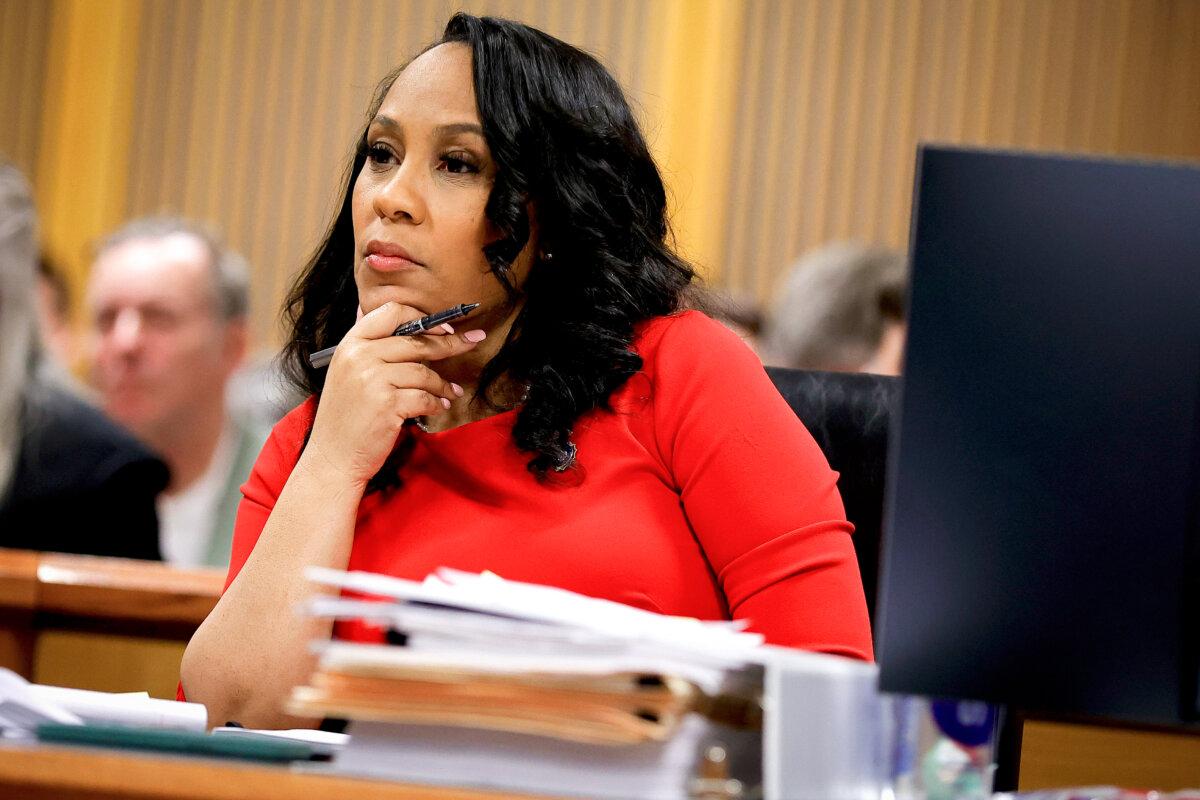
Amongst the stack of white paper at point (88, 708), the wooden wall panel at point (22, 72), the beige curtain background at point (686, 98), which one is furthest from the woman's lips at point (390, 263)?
the wooden wall panel at point (22, 72)

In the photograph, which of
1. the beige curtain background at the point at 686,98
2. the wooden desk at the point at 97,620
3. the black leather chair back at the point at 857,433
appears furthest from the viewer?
the beige curtain background at the point at 686,98

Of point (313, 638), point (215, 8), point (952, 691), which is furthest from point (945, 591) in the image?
point (215, 8)

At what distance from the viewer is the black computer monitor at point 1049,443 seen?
A: 0.71 metres

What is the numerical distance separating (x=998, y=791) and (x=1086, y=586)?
0.51m

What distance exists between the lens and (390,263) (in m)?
1.30

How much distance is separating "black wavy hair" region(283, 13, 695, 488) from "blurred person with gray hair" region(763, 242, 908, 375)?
1.43 meters

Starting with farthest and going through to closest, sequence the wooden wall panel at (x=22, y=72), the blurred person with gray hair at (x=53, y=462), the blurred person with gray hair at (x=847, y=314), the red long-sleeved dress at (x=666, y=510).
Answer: the wooden wall panel at (x=22, y=72) → the blurred person with gray hair at (x=847, y=314) → the blurred person with gray hair at (x=53, y=462) → the red long-sleeved dress at (x=666, y=510)

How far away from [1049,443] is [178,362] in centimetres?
266

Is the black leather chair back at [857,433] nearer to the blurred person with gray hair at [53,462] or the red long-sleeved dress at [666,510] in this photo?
the red long-sleeved dress at [666,510]

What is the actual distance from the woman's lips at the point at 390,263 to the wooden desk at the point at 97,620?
1.91ft

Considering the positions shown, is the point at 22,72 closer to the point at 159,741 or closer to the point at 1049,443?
the point at 159,741

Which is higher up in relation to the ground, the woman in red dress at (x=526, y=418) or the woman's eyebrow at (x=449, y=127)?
the woman's eyebrow at (x=449, y=127)

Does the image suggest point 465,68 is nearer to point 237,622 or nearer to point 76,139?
point 237,622

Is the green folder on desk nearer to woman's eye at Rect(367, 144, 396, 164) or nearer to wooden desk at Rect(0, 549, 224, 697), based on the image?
woman's eye at Rect(367, 144, 396, 164)
